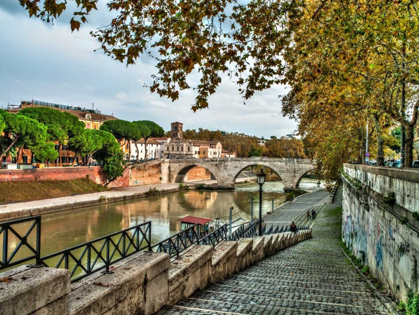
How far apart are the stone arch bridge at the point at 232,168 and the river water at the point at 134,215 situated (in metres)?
6.59

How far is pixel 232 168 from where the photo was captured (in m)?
58.9

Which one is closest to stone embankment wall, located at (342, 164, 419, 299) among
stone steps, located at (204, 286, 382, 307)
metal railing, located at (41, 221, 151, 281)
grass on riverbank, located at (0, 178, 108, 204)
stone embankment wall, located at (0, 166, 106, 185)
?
stone steps, located at (204, 286, 382, 307)

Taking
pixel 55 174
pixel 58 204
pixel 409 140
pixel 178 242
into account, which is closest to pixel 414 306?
pixel 178 242

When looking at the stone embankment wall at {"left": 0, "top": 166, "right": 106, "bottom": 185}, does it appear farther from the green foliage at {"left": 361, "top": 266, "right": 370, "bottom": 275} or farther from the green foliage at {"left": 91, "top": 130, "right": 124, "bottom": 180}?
the green foliage at {"left": 361, "top": 266, "right": 370, "bottom": 275}

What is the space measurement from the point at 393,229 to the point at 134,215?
2700 centimetres

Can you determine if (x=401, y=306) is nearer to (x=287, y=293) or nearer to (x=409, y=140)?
(x=287, y=293)

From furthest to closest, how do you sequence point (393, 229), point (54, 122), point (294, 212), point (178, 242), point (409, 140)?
1. point (54, 122)
2. point (294, 212)
3. point (409, 140)
4. point (393, 229)
5. point (178, 242)

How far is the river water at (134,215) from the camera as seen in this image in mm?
22795

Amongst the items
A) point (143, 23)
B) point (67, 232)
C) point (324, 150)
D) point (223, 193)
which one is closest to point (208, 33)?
point (143, 23)

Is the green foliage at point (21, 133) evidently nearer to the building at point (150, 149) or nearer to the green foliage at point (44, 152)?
the green foliage at point (44, 152)

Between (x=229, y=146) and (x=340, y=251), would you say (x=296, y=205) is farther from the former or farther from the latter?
(x=229, y=146)

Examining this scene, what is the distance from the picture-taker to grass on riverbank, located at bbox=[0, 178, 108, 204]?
30.8 meters

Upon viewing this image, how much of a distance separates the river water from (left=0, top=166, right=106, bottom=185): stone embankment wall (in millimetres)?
7200

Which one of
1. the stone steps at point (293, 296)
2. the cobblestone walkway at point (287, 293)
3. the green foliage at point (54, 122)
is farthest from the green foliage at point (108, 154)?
the stone steps at point (293, 296)
